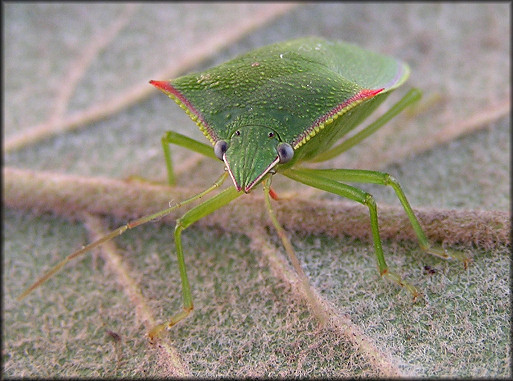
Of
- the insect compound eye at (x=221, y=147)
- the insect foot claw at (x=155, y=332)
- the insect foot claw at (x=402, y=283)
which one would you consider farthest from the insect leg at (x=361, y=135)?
the insect foot claw at (x=155, y=332)

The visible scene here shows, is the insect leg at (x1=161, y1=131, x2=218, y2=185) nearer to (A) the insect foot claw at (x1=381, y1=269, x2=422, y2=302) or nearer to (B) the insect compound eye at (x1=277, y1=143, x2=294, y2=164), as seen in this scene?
(B) the insect compound eye at (x1=277, y1=143, x2=294, y2=164)

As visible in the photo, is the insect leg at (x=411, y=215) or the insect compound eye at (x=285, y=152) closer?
the insect compound eye at (x=285, y=152)

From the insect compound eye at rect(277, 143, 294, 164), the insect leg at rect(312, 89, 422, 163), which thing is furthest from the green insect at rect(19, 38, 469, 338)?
the insect leg at rect(312, 89, 422, 163)

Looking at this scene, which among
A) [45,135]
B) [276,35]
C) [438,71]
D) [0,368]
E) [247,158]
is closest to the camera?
[247,158]

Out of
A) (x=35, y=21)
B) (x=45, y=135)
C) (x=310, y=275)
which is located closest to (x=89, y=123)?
(x=45, y=135)

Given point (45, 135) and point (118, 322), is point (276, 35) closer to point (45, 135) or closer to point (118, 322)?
point (45, 135)

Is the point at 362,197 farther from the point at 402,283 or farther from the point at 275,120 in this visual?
the point at 275,120

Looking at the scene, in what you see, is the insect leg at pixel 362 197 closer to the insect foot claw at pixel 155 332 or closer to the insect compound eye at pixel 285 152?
the insect compound eye at pixel 285 152
